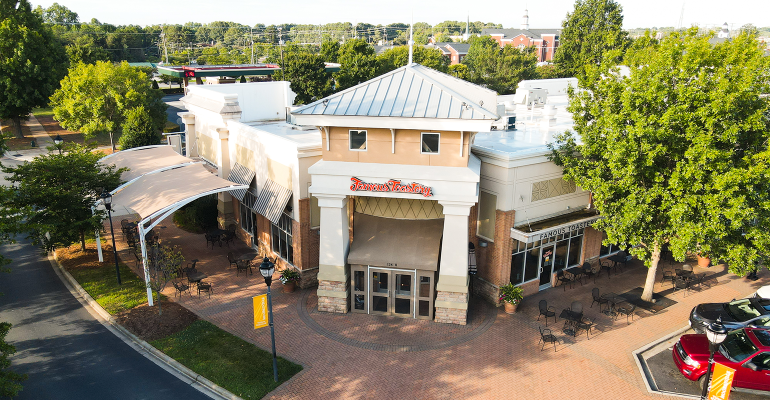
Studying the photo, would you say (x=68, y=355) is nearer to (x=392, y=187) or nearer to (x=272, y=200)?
(x=272, y=200)

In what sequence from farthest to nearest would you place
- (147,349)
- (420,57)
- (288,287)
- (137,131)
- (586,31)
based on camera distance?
(420,57) < (586,31) < (137,131) < (288,287) < (147,349)

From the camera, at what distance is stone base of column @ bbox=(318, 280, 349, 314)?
19.8m

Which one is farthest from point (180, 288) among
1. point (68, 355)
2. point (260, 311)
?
point (260, 311)

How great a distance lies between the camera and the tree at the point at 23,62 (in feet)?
155

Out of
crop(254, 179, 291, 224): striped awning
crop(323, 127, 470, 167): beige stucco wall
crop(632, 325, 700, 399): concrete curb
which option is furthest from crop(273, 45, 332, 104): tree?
crop(632, 325, 700, 399): concrete curb

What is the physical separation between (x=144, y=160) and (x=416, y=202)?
17173 mm

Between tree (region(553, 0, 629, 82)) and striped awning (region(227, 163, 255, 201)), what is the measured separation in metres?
48.0

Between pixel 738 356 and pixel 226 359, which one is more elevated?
pixel 738 356

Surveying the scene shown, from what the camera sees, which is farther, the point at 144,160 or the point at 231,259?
the point at 144,160

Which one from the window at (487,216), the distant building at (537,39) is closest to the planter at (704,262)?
the window at (487,216)

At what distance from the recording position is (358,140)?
1927cm

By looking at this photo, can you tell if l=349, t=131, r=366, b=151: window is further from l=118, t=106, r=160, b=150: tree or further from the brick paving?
l=118, t=106, r=160, b=150: tree

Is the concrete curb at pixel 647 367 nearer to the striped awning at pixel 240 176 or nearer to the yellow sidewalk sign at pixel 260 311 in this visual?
the yellow sidewalk sign at pixel 260 311

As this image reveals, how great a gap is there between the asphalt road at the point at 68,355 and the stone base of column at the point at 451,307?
876 centimetres
